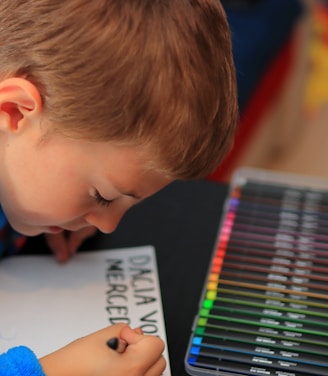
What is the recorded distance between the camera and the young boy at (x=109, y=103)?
61 centimetres

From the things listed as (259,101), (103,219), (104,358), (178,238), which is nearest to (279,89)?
(259,101)

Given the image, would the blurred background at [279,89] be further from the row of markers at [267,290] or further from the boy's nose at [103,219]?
the boy's nose at [103,219]

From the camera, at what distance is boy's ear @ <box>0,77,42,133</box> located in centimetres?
63

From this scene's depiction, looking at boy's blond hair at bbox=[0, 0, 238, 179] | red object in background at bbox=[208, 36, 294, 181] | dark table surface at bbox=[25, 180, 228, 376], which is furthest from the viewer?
red object in background at bbox=[208, 36, 294, 181]

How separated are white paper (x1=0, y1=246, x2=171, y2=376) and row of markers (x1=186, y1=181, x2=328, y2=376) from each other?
60 millimetres

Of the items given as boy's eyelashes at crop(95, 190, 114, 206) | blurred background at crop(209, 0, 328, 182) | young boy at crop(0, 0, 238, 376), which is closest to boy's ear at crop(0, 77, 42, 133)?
young boy at crop(0, 0, 238, 376)

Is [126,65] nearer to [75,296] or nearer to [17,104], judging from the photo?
[17,104]

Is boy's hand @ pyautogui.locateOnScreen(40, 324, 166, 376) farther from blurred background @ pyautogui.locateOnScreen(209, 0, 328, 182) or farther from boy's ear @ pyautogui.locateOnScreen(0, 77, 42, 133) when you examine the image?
blurred background @ pyautogui.locateOnScreen(209, 0, 328, 182)

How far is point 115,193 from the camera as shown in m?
0.70

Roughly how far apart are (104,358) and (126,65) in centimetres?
26

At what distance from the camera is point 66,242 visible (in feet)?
2.67

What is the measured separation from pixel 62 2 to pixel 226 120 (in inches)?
7.5

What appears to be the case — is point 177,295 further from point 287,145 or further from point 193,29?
point 287,145

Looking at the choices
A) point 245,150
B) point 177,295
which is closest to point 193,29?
point 177,295
